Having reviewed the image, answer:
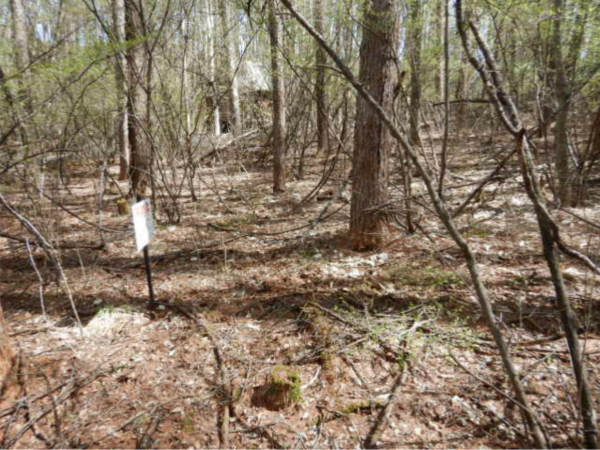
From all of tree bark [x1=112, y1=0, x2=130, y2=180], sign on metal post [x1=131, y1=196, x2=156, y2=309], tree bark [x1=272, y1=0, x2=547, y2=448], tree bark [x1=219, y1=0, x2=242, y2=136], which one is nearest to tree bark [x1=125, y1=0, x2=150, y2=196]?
tree bark [x1=112, y1=0, x2=130, y2=180]

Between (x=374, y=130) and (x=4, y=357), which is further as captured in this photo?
(x=374, y=130)

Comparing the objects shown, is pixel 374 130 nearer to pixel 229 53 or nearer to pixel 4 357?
pixel 4 357

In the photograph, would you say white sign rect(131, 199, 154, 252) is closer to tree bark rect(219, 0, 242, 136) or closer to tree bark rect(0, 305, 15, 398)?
tree bark rect(0, 305, 15, 398)

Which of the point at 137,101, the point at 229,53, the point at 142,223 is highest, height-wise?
the point at 229,53

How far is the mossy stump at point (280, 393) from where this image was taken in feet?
7.09

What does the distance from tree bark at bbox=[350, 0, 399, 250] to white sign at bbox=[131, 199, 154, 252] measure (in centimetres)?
207

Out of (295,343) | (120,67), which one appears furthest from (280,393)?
(120,67)

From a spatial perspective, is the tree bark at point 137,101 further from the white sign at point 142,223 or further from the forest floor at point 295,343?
the white sign at point 142,223

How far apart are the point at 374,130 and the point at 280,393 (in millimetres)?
2843

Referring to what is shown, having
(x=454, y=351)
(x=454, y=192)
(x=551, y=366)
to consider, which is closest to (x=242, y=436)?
(x=454, y=351)

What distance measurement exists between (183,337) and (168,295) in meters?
0.80

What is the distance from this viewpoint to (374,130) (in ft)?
12.6

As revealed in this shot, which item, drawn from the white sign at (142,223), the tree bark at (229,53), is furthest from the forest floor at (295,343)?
the tree bark at (229,53)

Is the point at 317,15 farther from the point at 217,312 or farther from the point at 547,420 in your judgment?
the point at 547,420
